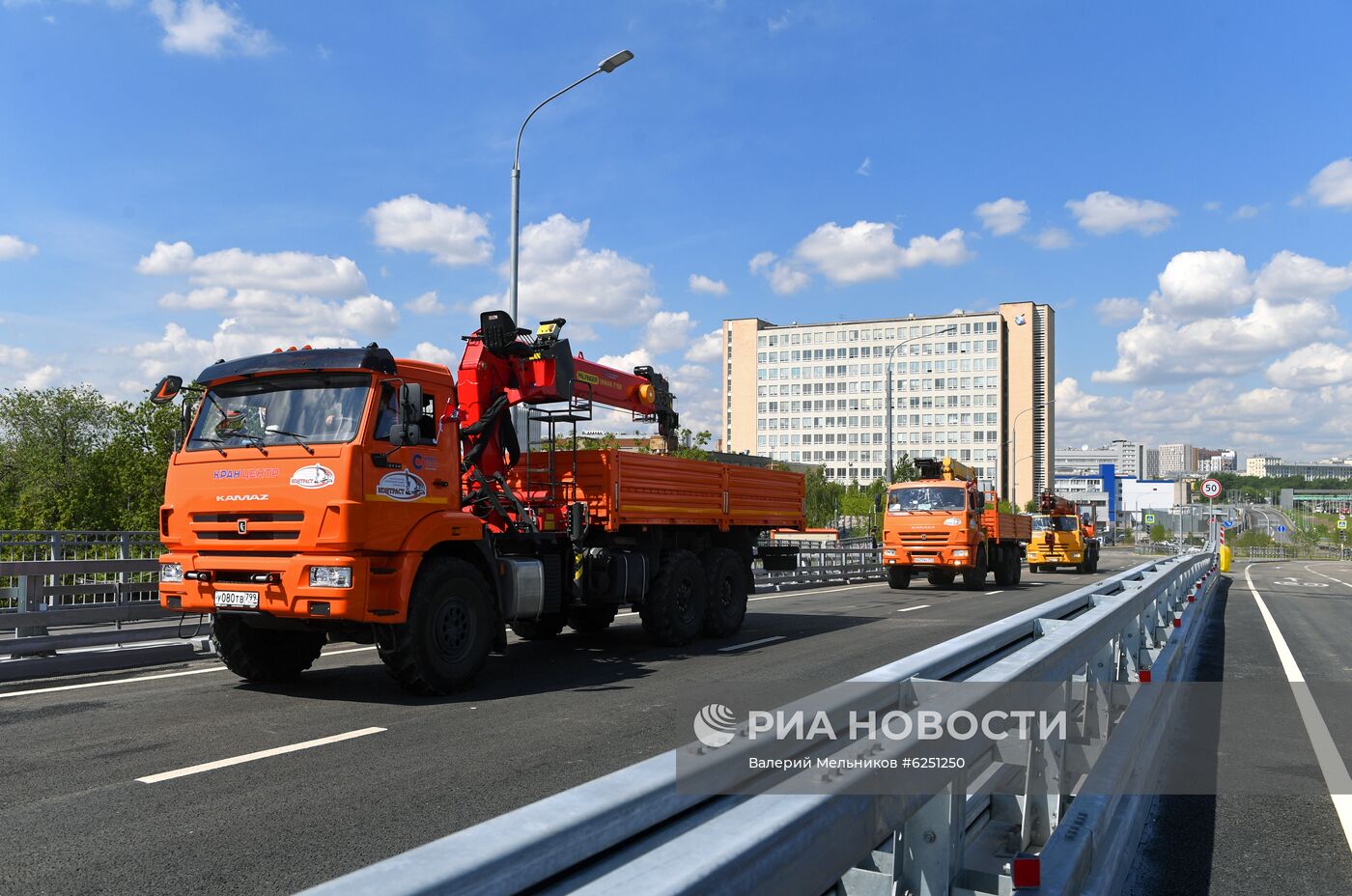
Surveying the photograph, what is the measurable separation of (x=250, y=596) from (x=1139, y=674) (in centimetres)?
640

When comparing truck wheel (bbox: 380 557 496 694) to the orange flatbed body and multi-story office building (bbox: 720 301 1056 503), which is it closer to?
the orange flatbed body

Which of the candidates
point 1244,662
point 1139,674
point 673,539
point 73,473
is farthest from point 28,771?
point 73,473

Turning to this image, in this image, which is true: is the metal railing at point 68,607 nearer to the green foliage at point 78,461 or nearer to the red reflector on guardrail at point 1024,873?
the red reflector on guardrail at point 1024,873

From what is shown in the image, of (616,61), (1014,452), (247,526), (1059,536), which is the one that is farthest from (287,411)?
(1014,452)

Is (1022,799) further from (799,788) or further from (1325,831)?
(1325,831)

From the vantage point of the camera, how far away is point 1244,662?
1099 centimetres

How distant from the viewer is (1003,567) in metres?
28.1

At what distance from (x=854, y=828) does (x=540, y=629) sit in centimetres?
1066

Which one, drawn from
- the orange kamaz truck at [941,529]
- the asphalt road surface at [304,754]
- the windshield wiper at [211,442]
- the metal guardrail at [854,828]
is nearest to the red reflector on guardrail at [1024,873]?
the metal guardrail at [854,828]

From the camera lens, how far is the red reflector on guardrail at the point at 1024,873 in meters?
2.74

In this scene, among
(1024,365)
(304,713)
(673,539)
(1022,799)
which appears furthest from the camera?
(1024,365)

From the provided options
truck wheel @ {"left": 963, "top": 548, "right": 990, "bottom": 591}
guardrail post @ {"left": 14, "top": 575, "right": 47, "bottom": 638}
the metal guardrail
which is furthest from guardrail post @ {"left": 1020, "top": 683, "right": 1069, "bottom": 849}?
truck wheel @ {"left": 963, "top": 548, "right": 990, "bottom": 591}

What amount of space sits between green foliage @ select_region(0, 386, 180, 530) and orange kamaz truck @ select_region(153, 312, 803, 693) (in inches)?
1047

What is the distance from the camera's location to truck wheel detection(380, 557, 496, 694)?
26.2 ft
